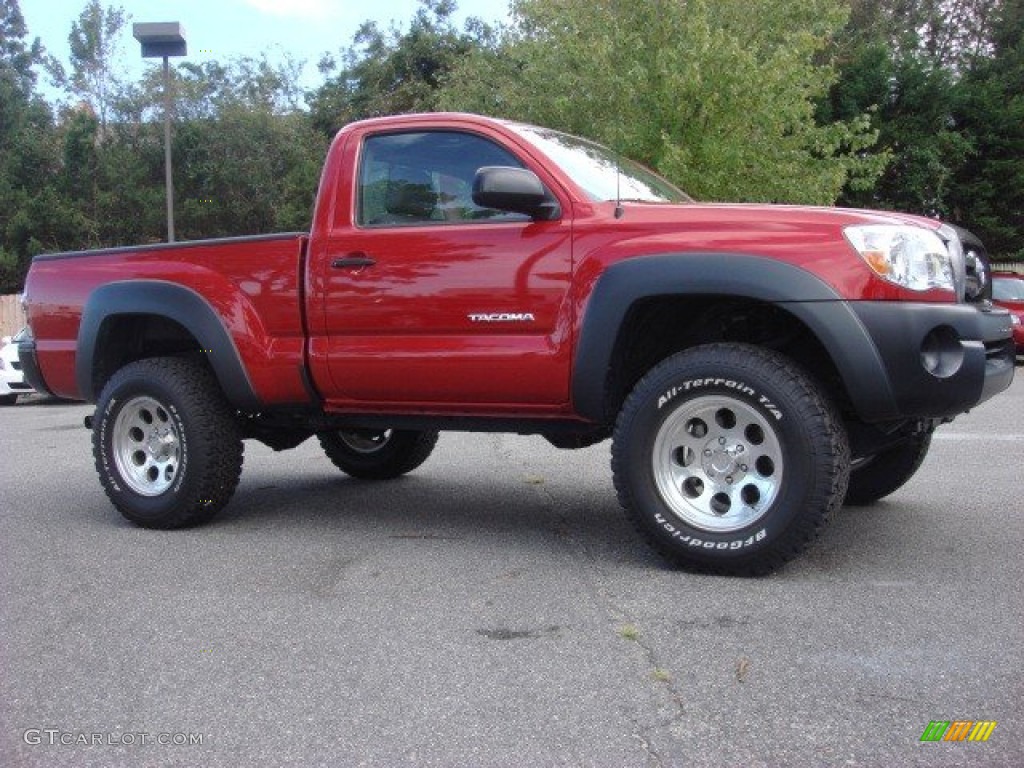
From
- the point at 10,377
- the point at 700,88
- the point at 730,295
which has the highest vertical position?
the point at 700,88

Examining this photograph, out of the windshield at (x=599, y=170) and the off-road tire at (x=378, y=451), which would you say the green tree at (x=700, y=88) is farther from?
the windshield at (x=599, y=170)

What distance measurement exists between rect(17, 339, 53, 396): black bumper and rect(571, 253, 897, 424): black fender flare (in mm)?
3428

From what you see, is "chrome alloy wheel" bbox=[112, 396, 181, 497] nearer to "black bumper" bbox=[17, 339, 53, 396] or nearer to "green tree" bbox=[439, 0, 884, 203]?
"black bumper" bbox=[17, 339, 53, 396]

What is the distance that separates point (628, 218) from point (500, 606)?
172 cm

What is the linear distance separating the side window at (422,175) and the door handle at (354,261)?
0.21 metres

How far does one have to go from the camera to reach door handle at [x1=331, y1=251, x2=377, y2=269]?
5152mm

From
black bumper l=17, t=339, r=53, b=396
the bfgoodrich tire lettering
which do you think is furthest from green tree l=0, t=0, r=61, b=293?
the bfgoodrich tire lettering

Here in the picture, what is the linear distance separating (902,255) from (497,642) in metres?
2.14

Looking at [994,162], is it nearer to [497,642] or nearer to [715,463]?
[715,463]

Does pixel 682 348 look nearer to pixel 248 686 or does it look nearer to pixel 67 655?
pixel 248 686

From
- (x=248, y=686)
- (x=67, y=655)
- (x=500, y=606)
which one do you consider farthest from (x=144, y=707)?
(x=500, y=606)

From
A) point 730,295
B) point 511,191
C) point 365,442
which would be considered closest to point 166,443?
point 365,442

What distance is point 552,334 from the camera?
4.72m

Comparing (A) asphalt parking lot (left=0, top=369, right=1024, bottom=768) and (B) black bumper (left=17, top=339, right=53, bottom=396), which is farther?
(B) black bumper (left=17, top=339, right=53, bottom=396)
